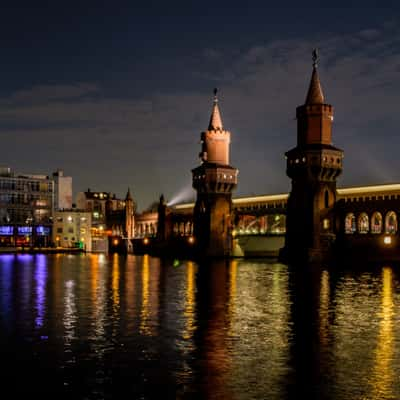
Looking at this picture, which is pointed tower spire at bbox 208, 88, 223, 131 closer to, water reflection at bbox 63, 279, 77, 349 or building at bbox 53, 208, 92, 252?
building at bbox 53, 208, 92, 252

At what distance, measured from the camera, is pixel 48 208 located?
14200cm

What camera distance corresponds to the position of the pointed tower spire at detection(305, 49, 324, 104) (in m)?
88.7

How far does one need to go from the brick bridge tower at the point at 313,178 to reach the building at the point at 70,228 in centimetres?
6713

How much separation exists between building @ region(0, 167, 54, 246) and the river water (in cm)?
9949

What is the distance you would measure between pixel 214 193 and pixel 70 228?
4816cm

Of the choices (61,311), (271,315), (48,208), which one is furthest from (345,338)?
(48,208)

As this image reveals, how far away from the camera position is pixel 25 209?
454 feet

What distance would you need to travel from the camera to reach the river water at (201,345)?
16766 mm

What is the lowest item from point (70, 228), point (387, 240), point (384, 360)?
point (384, 360)

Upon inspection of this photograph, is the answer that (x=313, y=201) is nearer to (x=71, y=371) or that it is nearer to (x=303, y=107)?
(x=303, y=107)

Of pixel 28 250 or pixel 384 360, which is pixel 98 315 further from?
pixel 28 250

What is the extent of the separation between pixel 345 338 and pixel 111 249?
431 ft

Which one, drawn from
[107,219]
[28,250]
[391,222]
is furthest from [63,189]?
[391,222]

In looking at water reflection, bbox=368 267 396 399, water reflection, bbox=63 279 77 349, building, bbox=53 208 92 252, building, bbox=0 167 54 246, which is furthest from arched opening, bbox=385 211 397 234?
building, bbox=0 167 54 246
